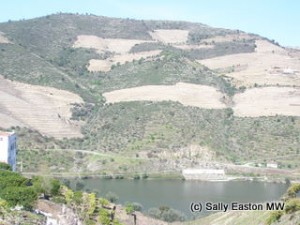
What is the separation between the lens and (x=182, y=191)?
73.4m

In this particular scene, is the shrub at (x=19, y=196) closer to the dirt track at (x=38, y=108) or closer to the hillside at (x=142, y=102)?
the hillside at (x=142, y=102)

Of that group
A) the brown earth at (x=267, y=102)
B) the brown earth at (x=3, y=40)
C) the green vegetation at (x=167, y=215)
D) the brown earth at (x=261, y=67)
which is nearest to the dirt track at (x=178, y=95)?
the brown earth at (x=267, y=102)

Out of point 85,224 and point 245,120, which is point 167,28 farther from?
point 85,224

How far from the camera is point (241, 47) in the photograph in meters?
152

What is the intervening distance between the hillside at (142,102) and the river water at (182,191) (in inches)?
242

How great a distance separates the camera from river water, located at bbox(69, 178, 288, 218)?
65812 mm

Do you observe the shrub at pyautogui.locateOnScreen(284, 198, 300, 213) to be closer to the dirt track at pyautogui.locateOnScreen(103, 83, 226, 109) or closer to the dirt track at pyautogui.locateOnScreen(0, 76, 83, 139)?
the dirt track at pyautogui.locateOnScreen(0, 76, 83, 139)

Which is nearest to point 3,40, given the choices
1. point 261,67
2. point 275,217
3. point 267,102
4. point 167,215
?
point 261,67

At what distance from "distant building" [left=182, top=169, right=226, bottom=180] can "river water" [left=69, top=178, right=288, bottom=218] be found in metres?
2.14

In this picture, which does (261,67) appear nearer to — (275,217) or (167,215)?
(167,215)

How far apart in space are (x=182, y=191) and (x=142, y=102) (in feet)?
114

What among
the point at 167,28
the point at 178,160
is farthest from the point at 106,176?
the point at 167,28

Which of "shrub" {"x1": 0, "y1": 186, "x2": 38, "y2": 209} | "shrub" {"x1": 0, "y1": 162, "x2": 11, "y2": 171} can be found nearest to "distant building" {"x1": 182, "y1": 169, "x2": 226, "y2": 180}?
"shrub" {"x1": 0, "y1": 162, "x2": 11, "y2": 171}

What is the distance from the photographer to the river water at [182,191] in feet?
216
